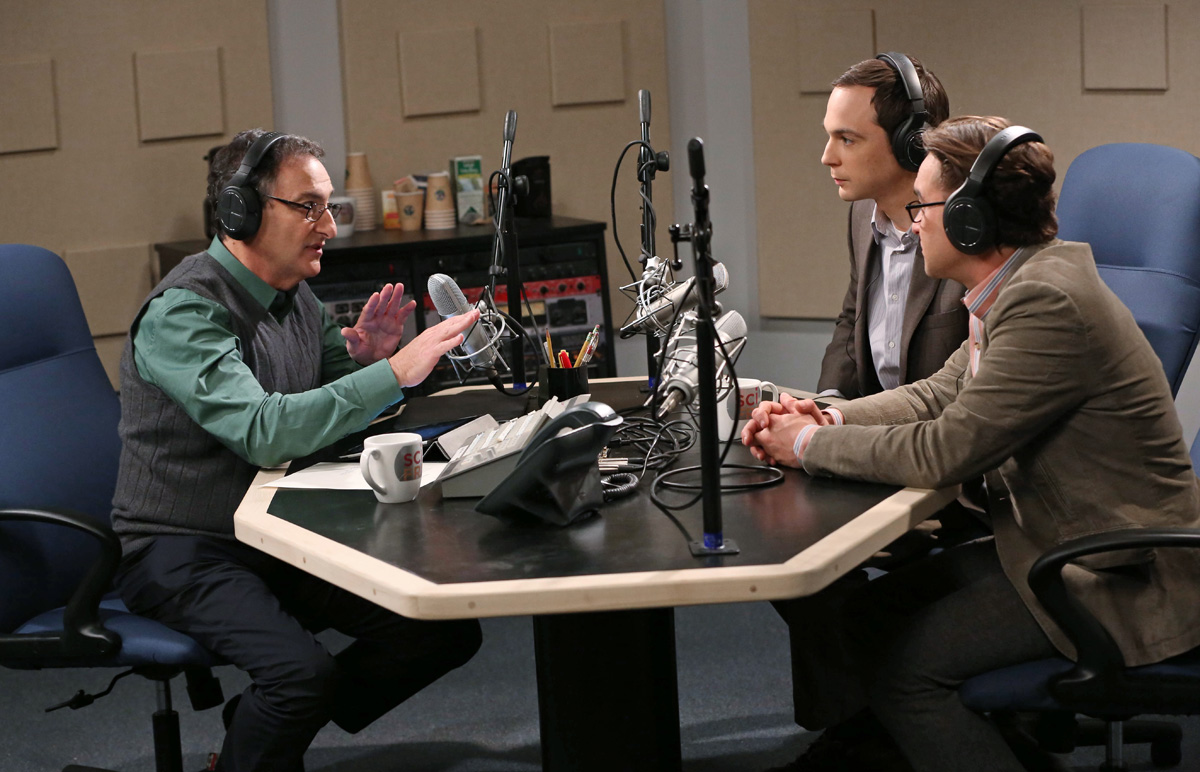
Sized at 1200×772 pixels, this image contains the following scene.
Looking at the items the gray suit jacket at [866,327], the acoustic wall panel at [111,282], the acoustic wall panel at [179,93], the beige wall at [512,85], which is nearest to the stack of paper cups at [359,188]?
the beige wall at [512,85]

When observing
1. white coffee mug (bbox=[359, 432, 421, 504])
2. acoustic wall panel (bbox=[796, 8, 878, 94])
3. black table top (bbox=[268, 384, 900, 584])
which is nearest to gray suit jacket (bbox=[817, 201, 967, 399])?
black table top (bbox=[268, 384, 900, 584])

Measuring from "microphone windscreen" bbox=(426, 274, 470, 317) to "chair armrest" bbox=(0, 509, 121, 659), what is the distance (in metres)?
0.70

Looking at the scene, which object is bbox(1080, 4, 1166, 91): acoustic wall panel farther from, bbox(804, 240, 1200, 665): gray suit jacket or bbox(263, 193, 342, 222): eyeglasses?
bbox(263, 193, 342, 222): eyeglasses

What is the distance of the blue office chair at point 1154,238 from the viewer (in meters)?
2.25

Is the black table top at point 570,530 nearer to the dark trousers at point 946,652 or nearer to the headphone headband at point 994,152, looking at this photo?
the dark trousers at point 946,652

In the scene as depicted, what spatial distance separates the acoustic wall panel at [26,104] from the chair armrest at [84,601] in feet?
7.77

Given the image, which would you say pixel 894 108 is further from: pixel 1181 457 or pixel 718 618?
pixel 718 618

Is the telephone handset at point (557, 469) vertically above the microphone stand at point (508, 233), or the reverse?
the microphone stand at point (508, 233)

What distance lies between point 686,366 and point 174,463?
972 mm

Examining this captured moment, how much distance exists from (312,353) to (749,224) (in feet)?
8.42

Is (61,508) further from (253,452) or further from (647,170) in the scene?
(647,170)

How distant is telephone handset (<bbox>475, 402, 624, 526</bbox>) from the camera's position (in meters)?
1.63

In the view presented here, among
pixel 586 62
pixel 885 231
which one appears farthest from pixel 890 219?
pixel 586 62

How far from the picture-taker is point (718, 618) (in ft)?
11.5
